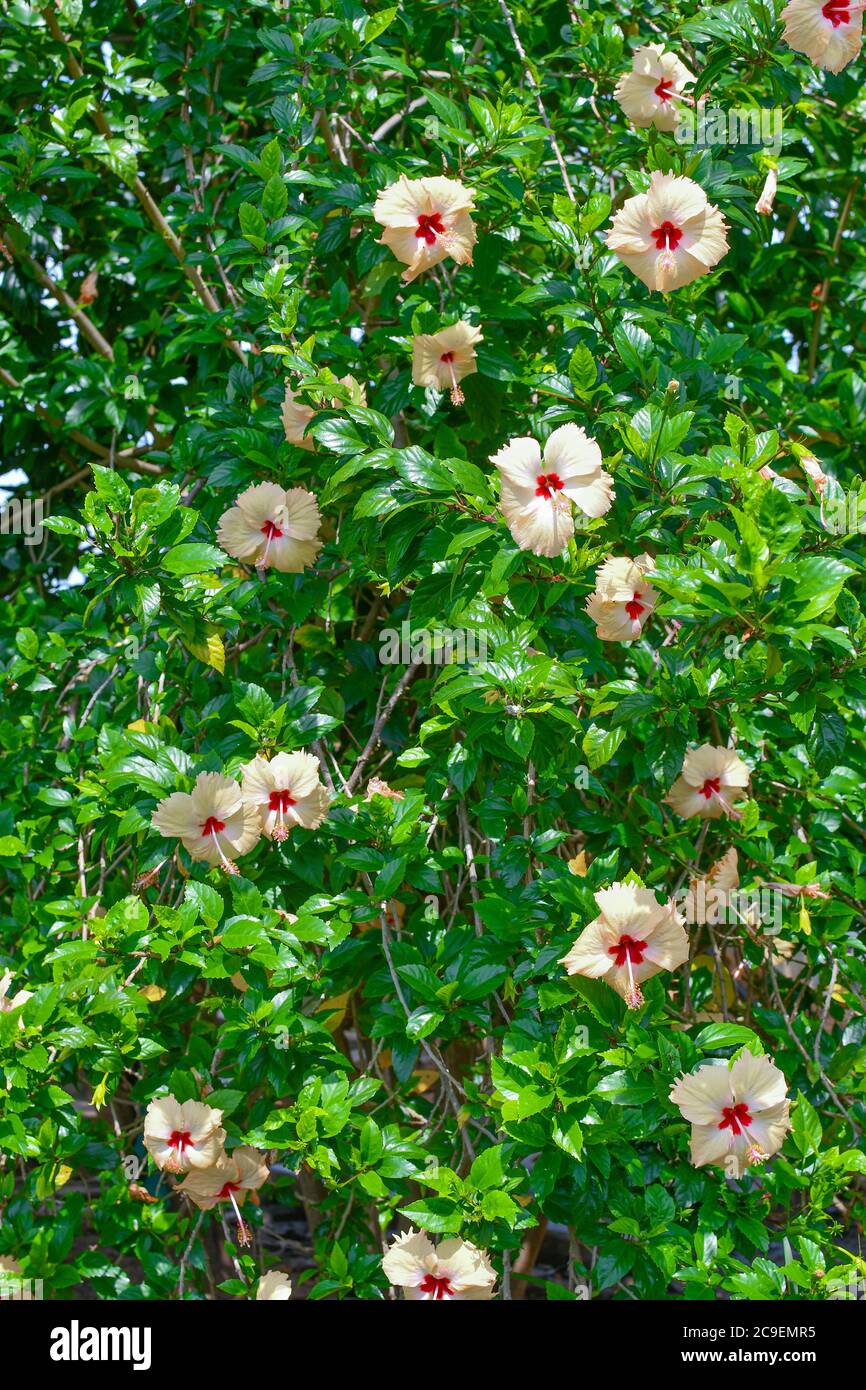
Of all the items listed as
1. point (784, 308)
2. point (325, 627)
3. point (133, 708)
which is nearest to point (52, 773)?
point (133, 708)

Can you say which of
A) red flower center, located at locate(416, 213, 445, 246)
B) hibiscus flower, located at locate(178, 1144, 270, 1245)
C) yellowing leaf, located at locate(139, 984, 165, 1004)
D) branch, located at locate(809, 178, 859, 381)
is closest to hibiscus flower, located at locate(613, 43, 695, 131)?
red flower center, located at locate(416, 213, 445, 246)

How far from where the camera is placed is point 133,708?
2.57 m

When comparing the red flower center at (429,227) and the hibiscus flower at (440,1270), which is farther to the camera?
the red flower center at (429,227)

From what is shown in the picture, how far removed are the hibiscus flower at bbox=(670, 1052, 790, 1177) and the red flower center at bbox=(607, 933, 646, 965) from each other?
0.17m

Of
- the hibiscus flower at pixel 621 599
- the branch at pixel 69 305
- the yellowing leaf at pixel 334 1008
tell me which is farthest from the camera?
the branch at pixel 69 305

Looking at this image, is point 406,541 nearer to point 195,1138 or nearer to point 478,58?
point 195,1138

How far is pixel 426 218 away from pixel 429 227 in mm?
14

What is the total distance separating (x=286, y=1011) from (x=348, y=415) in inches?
35.3

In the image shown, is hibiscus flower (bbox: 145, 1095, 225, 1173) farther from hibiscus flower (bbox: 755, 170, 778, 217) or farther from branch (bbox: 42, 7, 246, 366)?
hibiscus flower (bbox: 755, 170, 778, 217)

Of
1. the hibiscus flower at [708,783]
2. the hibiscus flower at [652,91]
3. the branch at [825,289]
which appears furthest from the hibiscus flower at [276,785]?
the branch at [825,289]

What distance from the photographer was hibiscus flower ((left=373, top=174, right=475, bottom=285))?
203 centimetres

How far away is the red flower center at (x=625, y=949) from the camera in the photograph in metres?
1.78

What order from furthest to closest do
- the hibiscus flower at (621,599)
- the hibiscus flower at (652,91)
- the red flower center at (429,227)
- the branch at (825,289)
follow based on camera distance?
the branch at (825,289) → the hibiscus flower at (652,91) → the red flower center at (429,227) → the hibiscus flower at (621,599)

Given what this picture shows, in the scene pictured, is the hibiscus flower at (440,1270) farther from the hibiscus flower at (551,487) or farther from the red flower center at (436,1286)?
the hibiscus flower at (551,487)
